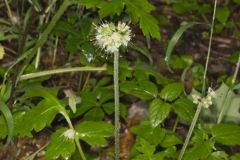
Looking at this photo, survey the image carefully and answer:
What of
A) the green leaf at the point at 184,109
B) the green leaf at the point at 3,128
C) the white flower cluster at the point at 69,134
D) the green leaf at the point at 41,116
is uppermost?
the green leaf at the point at 184,109

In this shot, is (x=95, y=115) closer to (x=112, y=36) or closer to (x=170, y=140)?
(x=170, y=140)

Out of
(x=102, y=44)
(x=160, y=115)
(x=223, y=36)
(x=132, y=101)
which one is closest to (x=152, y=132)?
(x=160, y=115)

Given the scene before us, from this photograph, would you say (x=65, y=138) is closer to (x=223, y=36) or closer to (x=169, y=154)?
(x=169, y=154)

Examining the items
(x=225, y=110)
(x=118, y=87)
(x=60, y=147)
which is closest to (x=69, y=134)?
(x=60, y=147)

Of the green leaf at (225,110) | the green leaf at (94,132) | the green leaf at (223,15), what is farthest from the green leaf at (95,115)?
the green leaf at (223,15)

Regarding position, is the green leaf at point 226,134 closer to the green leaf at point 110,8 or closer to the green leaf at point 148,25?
the green leaf at point 148,25

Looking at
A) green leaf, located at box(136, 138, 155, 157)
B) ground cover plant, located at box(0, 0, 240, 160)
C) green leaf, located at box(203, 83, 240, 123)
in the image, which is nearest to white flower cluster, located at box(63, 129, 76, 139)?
ground cover plant, located at box(0, 0, 240, 160)
